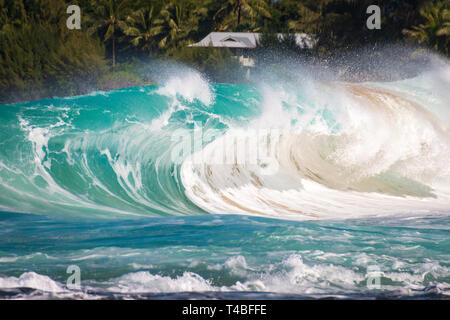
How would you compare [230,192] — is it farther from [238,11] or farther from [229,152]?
[238,11]

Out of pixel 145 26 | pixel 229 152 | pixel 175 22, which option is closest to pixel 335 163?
pixel 229 152

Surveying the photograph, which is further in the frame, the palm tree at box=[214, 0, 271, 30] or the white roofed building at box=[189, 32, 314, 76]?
the palm tree at box=[214, 0, 271, 30]

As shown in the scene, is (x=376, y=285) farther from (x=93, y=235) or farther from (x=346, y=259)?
(x=93, y=235)

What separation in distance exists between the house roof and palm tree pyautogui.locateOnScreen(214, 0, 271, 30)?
190 cm

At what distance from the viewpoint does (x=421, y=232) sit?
21.7 feet

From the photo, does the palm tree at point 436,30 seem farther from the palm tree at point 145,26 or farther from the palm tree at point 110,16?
the palm tree at point 110,16

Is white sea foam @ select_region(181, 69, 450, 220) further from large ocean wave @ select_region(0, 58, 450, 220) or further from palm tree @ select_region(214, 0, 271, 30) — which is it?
palm tree @ select_region(214, 0, 271, 30)

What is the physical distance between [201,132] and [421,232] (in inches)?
181

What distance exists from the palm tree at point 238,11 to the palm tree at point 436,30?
9896 mm

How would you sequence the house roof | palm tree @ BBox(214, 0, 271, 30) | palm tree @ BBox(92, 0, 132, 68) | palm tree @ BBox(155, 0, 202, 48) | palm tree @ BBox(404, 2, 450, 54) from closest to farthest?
1. palm tree @ BBox(404, 2, 450, 54)
2. palm tree @ BBox(92, 0, 132, 68)
3. the house roof
4. palm tree @ BBox(155, 0, 202, 48)
5. palm tree @ BBox(214, 0, 271, 30)

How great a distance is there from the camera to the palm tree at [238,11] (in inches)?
1366

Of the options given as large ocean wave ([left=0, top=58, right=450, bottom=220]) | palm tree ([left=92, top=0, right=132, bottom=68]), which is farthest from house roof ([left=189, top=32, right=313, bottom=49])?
large ocean wave ([left=0, top=58, right=450, bottom=220])

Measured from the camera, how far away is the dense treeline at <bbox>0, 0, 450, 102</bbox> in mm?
24516
